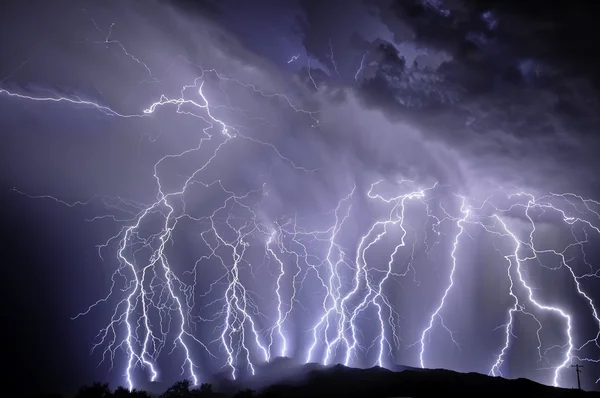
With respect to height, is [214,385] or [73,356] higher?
[73,356]

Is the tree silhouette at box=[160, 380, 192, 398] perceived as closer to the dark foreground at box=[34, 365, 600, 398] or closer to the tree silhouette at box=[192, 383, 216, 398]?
the dark foreground at box=[34, 365, 600, 398]

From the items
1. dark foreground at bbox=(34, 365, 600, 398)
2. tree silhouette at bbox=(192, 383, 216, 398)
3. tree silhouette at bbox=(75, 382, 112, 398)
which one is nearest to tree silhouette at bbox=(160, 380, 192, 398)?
dark foreground at bbox=(34, 365, 600, 398)

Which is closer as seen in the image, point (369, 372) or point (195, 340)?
point (369, 372)

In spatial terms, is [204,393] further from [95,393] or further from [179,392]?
[95,393]

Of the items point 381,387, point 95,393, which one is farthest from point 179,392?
point 381,387

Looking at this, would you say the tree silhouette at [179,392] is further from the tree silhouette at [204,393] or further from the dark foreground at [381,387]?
the tree silhouette at [204,393]

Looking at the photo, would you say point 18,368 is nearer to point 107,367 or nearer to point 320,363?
point 107,367

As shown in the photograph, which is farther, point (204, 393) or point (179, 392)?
point (204, 393)

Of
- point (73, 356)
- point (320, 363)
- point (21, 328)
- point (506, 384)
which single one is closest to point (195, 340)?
point (73, 356)

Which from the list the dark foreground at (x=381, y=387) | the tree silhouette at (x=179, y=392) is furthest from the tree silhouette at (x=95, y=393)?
the tree silhouette at (x=179, y=392)
